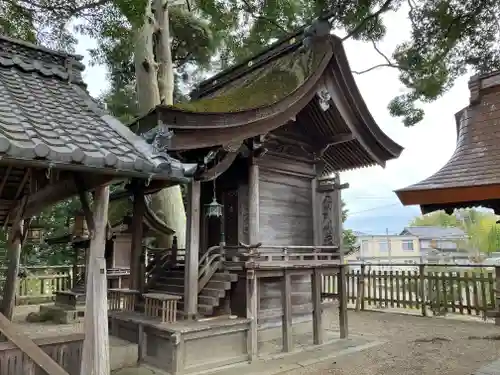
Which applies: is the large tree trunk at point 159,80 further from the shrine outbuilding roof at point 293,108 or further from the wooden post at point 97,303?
the wooden post at point 97,303

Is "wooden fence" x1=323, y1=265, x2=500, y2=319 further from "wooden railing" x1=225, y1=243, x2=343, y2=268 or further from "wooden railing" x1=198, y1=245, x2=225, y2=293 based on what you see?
"wooden railing" x1=198, y1=245, x2=225, y2=293

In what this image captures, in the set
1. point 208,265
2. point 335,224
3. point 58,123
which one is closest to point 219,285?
point 208,265

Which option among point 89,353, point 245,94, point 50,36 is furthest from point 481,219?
point 89,353

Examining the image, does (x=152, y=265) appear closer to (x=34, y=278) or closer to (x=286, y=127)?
(x=286, y=127)

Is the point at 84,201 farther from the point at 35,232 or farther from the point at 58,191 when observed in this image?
the point at 35,232

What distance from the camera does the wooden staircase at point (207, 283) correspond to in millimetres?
7418

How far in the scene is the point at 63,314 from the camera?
10.8 m

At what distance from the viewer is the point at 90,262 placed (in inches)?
165

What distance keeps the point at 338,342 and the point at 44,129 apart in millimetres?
7691

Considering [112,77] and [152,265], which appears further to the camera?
[112,77]

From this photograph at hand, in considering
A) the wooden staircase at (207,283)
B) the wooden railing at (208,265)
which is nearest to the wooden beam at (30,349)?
the wooden staircase at (207,283)

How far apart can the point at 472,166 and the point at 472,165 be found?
21mm

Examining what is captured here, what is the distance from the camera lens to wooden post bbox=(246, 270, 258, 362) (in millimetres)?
7434

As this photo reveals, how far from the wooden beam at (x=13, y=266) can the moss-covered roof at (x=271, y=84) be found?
2.98m
